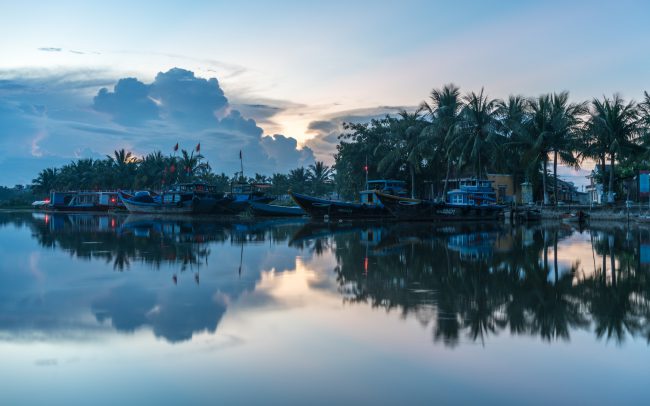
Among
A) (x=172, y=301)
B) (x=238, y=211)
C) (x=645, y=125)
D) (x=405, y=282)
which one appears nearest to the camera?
(x=172, y=301)

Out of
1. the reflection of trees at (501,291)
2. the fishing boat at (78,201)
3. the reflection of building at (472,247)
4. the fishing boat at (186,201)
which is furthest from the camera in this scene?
the fishing boat at (78,201)

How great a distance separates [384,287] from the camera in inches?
444

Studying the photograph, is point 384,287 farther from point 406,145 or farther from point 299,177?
point 299,177

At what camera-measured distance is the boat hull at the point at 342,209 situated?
127 feet

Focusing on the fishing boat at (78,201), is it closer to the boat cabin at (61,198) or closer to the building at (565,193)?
the boat cabin at (61,198)

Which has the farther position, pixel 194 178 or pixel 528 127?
pixel 194 178

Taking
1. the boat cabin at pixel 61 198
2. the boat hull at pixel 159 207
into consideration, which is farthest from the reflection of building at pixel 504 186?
the boat cabin at pixel 61 198

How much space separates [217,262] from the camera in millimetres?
15312

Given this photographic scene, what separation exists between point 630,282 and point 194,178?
6888 centimetres

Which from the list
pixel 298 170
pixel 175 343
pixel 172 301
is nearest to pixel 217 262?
pixel 172 301

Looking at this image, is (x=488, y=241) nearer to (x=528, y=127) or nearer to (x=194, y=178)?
(x=528, y=127)

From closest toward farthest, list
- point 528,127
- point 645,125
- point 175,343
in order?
1. point 175,343
2. point 645,125
3. point 528,127

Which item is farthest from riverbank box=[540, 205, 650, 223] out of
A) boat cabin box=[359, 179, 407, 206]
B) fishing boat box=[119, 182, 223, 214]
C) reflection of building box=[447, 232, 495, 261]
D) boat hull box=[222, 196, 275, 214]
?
fishing boat box=[119, 182, 223, 214]

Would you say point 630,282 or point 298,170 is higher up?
point 298,170
